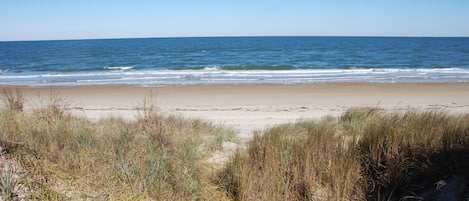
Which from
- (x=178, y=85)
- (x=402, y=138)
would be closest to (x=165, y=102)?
(x=178, y=85)

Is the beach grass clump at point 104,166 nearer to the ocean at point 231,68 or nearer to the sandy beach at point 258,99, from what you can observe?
the sandy beach at point 258,99

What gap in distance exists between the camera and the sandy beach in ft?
38.9

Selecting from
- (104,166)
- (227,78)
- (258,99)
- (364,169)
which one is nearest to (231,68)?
(227,78)

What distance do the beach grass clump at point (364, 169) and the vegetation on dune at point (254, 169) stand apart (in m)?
0.01

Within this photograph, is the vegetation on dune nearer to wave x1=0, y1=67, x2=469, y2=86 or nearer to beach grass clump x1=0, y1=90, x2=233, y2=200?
beach grass clump x1=0, y1=90, x2=233, y2=200

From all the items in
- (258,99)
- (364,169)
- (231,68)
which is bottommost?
(258,99)

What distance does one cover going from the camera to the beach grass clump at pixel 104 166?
3637mm

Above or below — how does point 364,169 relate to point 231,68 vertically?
above

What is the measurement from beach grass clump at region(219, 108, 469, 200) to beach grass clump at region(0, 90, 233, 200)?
0.51m

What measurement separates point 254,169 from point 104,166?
1.74 m

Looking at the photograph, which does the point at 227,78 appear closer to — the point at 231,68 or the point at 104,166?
the point at 231,68

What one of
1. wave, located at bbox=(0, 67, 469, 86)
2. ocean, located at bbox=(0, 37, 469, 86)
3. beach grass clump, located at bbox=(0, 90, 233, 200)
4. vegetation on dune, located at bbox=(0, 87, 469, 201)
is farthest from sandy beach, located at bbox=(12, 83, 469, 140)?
vegetation on dune, located at bbox=(0, 87, 469, 201)

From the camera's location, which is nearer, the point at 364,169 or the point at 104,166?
the point at 104,166

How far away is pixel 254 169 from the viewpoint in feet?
13.8
